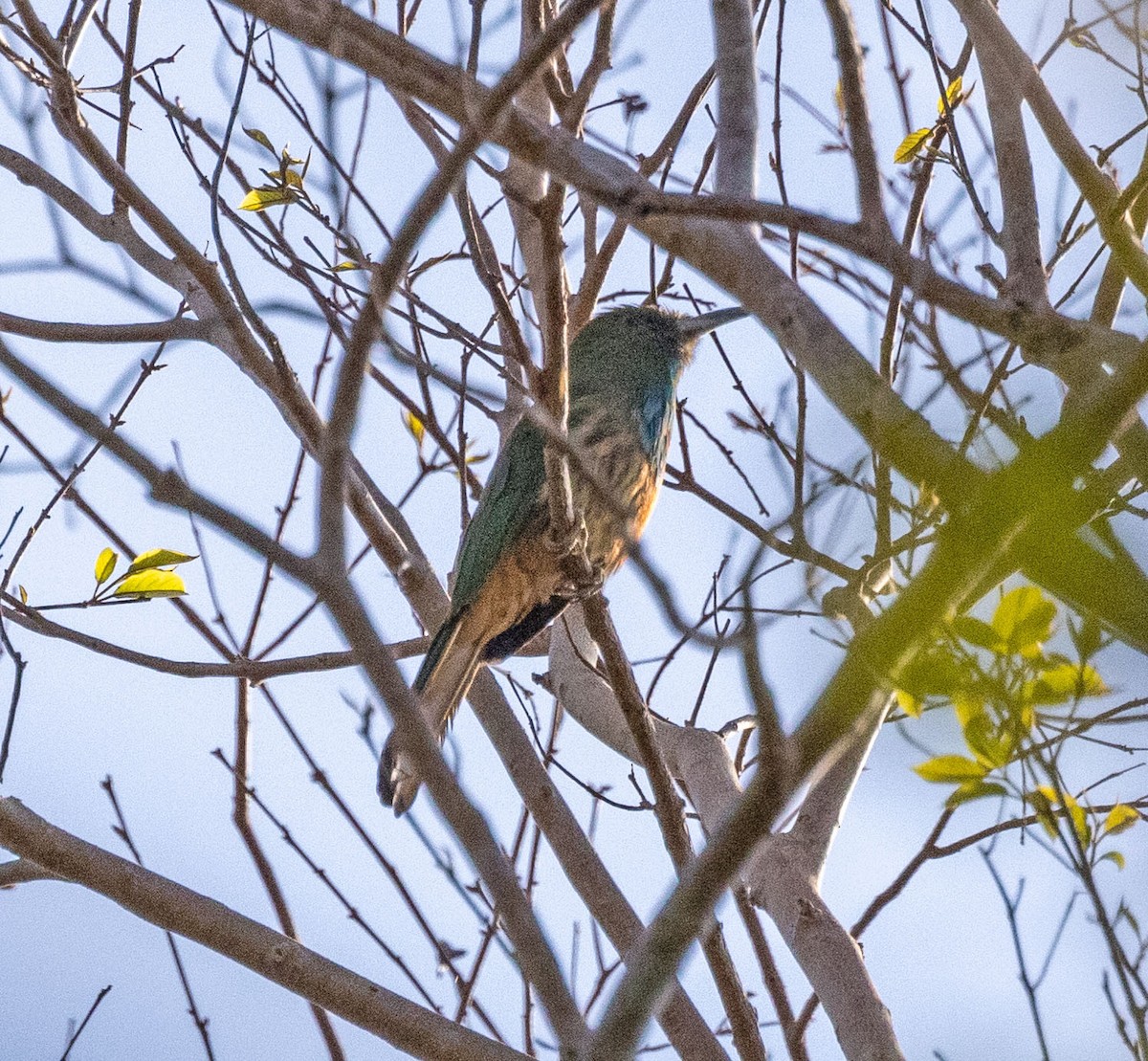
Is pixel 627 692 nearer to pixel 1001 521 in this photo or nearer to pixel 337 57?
pixel 337 57

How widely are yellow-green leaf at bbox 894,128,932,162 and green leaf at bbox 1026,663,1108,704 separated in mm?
2110

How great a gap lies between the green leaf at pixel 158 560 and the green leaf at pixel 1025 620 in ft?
7.70

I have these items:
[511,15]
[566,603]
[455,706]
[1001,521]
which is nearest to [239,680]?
[455,706]

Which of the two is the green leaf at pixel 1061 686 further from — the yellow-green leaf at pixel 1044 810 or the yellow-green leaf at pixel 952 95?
the yellow-green leaf at pixel 952 95

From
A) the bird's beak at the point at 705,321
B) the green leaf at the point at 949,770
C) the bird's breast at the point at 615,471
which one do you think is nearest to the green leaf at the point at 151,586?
the bird's breast at the point at 615,471

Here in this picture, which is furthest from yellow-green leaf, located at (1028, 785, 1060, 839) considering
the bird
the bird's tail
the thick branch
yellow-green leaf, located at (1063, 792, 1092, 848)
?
the bird's tail

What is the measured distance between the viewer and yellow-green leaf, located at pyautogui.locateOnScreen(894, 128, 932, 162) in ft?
11.7

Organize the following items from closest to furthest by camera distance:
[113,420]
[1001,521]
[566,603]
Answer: [1001,521] → [113,420] → [566,603]

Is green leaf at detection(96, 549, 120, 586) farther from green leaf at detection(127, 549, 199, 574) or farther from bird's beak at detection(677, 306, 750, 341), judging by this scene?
bird's beak at detection(677, 306, 750, 341)

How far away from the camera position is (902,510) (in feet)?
8.66

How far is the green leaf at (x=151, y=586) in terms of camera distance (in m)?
3.51

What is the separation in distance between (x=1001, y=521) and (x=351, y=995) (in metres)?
1.93

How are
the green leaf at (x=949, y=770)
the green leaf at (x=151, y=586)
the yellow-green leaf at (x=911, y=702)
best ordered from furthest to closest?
the green leaf at (x=151, y=586) → the green leaf at (x=949, y=770) → the yellow-green leaf at (x=911, y=702)

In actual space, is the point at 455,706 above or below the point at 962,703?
above
